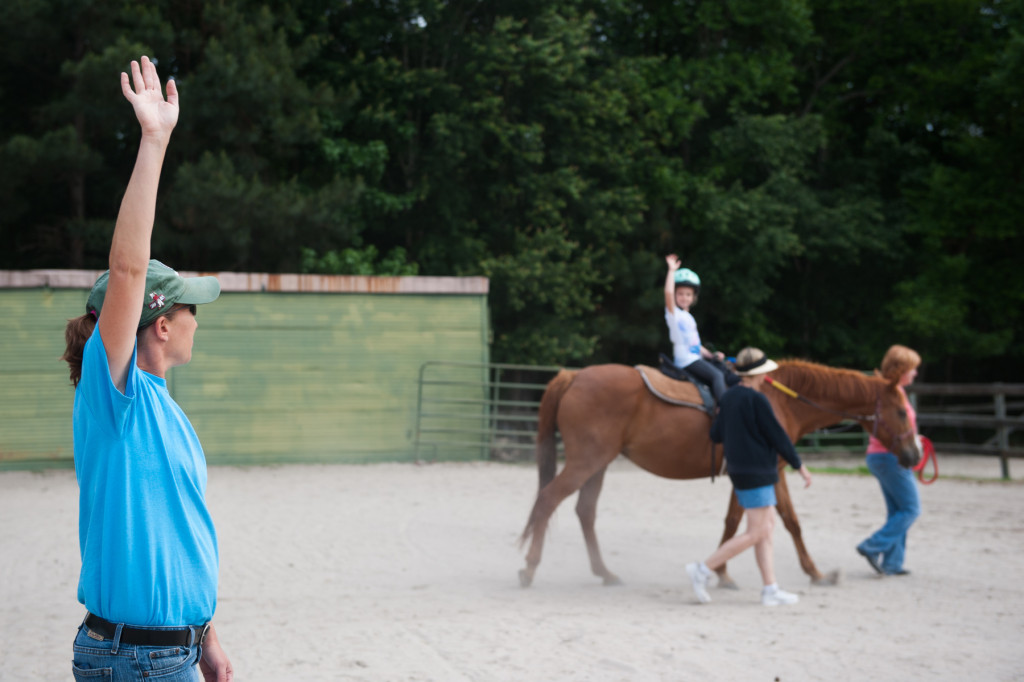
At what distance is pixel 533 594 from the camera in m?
6.45

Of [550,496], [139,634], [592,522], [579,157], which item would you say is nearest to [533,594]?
[550,496]

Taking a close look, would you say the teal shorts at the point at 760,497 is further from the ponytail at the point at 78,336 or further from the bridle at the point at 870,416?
the ponytail at the point at 78,336

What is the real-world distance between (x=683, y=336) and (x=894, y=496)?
2128 millimetres

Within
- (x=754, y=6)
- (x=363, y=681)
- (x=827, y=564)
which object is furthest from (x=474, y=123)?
(x=363, y=681)

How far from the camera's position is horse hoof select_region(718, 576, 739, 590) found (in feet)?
22.0

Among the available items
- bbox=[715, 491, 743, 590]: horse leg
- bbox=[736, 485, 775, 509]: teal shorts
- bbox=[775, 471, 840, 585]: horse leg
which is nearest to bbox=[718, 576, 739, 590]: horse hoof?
bbox=[715, 491, 743, 590]: horse leg

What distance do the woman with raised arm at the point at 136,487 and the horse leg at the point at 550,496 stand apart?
4789 mm

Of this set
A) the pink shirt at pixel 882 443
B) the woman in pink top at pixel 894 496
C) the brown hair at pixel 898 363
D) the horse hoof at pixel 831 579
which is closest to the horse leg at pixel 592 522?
the horse hoof at pixel 831 579

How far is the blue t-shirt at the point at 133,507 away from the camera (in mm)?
1981

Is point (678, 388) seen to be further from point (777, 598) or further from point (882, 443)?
point (777, 598)

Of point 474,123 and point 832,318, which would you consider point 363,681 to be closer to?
point 474,123

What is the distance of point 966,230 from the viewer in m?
23.7

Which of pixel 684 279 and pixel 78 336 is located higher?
pixel 684 279

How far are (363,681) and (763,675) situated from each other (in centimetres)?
199
